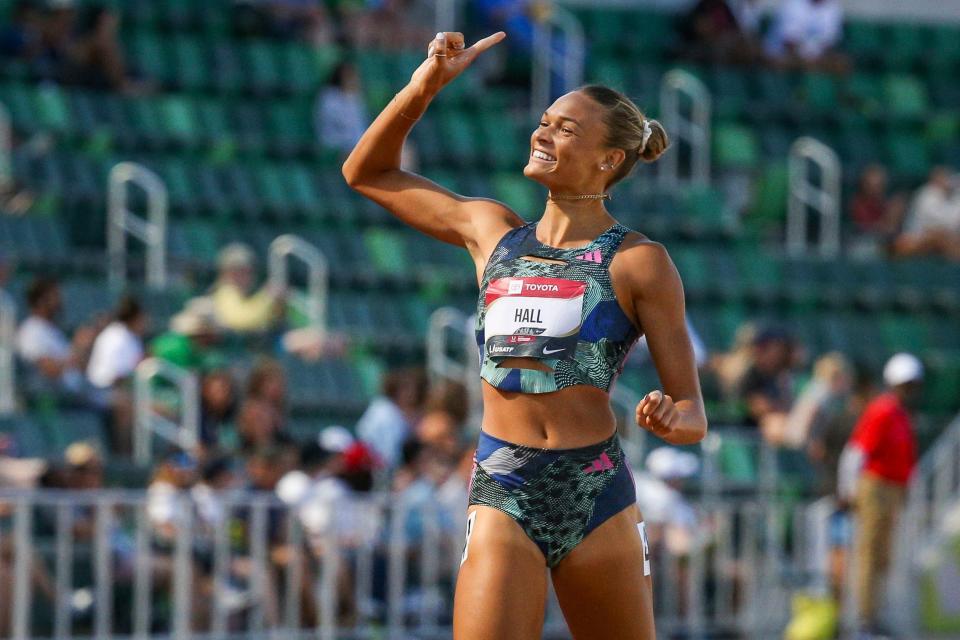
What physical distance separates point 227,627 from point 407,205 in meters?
5.17

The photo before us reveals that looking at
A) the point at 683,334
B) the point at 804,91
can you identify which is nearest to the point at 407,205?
the point at 683,334

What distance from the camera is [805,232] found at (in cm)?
1822

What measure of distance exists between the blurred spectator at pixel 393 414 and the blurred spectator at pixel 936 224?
6768 mm

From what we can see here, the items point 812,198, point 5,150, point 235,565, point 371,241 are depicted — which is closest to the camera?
point 235,565

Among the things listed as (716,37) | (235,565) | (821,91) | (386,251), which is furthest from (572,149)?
(821,91)

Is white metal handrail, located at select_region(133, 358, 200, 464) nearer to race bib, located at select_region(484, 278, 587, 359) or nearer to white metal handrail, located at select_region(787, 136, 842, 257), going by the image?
race bib, located at select_region(484, 278, 587, 359)

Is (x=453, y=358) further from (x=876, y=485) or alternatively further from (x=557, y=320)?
(x=557, y=320)

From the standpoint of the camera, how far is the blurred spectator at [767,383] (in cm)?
1420

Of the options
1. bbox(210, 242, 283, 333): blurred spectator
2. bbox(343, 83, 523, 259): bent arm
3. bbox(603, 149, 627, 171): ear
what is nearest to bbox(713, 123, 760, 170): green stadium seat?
bbox(210, 242, 283, 333): blurred spectator

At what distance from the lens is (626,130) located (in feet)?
17.6

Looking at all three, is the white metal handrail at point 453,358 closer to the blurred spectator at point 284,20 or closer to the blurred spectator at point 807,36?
the blurred spectator at point 284,20

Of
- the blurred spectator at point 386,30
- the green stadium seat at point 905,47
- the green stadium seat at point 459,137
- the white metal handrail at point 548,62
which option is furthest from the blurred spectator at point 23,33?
the green stadium seat at point 905,47

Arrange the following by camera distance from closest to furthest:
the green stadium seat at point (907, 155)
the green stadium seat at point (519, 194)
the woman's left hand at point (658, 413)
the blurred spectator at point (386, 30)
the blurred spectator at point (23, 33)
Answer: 1. the woman's left hand at point (658, 413)
2. the blurred spectator at point (23, 33)
3. the green stadium seat at point (519, 194)
4. the blurred spectator at point (386, 30)
5. the green stadium seat at point (907, 155)

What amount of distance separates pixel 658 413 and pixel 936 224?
1345cm
